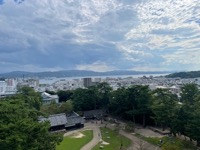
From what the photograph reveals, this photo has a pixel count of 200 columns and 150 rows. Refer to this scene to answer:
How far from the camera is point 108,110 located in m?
44.8

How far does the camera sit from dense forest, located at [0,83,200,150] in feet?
52.1

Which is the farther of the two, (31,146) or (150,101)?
(150,101)

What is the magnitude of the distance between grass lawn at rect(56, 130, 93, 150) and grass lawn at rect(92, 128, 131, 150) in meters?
1.95

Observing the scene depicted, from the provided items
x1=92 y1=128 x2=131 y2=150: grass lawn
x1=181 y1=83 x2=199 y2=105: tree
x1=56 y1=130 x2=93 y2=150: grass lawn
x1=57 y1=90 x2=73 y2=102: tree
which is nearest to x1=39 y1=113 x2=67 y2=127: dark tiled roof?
x1=56 y1=130 x2=93 y2=150: grass lawn

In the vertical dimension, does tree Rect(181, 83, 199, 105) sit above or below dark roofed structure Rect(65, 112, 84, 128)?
above

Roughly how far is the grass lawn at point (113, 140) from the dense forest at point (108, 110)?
16.7 ft

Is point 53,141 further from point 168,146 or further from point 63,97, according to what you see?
point 63,97

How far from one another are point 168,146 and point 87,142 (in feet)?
34.9

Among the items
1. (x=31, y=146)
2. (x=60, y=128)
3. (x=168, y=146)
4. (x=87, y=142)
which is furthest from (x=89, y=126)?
(x=31, y=146)

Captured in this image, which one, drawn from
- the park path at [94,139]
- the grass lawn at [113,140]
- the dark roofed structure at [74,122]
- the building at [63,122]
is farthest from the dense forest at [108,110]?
the park path at [94,139]

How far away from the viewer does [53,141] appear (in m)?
18.7

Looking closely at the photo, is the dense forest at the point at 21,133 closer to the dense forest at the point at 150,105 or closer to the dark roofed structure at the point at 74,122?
the dense forest at the point at 150,105

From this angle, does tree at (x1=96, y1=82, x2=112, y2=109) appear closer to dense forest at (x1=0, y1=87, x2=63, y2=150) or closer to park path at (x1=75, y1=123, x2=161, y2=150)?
park path at (x1=75, y1=123, x2=161, y2=150)

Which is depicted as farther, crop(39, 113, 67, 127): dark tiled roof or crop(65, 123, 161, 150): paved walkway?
crop(39, 113, 67, 127): dark tiled roof
